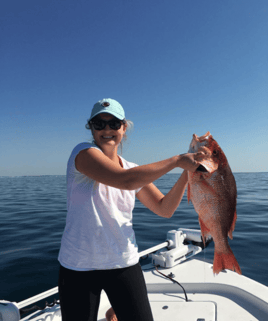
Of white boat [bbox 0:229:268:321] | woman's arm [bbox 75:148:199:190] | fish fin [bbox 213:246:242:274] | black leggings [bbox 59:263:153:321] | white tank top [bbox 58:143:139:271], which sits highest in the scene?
woman's arm [bbox 75:148:199:190]

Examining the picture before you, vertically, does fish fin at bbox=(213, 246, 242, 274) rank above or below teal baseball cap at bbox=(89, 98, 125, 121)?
below

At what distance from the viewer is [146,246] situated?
7145 mm

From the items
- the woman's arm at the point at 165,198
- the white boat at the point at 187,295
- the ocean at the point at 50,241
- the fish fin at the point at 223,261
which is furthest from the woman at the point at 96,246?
the ocean at the point at 50,241

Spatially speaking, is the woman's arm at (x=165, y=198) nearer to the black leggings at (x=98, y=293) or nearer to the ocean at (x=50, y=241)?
the black leggings at (x=98, y=293)

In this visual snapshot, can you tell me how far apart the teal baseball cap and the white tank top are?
1.33ft

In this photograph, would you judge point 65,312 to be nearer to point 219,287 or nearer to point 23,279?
point 219,287

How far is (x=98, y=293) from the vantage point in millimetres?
2107

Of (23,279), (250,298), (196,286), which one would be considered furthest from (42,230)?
(250,298)

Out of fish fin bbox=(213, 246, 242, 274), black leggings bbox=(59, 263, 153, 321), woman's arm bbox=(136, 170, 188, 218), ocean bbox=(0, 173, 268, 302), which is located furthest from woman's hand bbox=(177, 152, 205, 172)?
ocean bbox=(0, 173, 268, 302)

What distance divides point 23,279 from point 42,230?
3.46 m

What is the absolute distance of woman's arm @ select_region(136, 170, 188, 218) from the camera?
2.34 m

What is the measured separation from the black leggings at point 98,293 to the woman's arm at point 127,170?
2.72 feet

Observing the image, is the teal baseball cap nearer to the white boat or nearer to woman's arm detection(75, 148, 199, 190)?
woman's arm detection(75, 148, 199, 190)

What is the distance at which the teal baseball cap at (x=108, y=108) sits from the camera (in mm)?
2224
